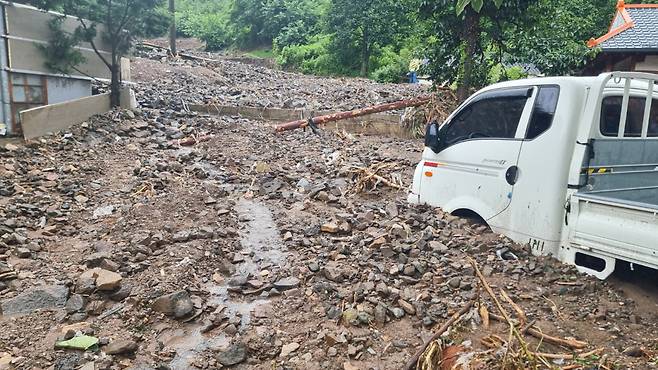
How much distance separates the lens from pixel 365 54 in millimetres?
26281

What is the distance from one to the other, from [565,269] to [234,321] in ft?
9.98

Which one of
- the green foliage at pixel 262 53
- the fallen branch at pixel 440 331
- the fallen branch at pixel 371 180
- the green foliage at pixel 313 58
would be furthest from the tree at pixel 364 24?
the fallen branch at pixel 440 331

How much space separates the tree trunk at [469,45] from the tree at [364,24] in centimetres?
1469

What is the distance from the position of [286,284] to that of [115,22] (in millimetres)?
10718

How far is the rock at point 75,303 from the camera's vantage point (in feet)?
14.2

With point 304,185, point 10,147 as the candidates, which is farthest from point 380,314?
point 10,147

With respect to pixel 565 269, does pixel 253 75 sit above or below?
above

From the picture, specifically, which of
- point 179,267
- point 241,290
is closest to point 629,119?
point 241,290

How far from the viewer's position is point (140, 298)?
4.46 meters

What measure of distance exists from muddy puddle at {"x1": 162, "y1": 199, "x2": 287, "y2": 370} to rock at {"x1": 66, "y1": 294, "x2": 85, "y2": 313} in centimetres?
94

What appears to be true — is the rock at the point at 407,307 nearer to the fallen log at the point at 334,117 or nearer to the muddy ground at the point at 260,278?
the muddy ground at the point at 260,278

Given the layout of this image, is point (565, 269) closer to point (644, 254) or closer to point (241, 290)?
point (644, 254)

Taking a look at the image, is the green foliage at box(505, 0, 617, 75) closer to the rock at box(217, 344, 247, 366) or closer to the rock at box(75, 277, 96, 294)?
the rock at box(217, 344, 247, 366)

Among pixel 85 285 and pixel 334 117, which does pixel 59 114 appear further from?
pixel 85 285
